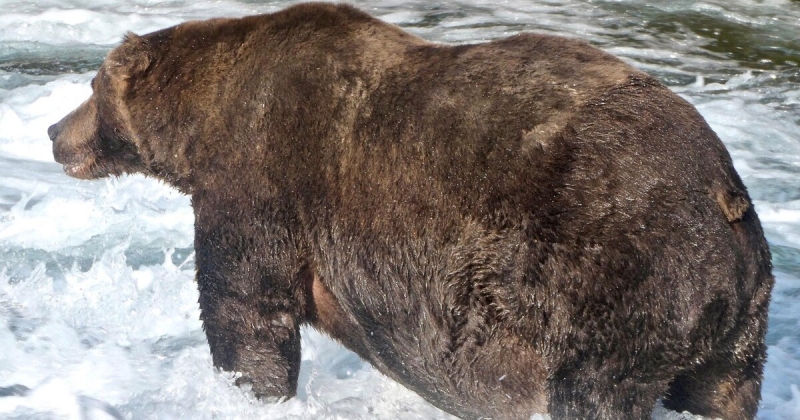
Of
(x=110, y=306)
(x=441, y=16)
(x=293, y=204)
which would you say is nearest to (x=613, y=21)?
(x=441, y=16)

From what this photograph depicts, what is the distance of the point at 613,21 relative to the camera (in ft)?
40.5

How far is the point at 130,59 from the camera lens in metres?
4.56

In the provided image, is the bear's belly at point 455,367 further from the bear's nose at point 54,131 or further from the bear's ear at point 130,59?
the bear's nose at point 54,131

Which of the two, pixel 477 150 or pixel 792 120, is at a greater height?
pixel 477 150

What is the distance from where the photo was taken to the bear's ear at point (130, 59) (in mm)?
4539

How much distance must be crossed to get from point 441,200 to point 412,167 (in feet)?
0.62

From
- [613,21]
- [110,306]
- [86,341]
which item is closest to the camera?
[86,341]

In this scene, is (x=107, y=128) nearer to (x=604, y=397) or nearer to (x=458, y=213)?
(x=458, y=213)

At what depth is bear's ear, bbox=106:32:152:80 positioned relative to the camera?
4.54 meters

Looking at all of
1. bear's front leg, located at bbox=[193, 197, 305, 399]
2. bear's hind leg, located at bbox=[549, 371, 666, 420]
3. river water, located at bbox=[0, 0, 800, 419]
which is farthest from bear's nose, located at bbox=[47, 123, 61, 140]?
bear's hind leg, located at bbox=[549, 371, 666, 420]

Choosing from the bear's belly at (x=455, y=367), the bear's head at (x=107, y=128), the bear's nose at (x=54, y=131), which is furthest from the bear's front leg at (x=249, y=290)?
the bear's nose at (x=54, y=131)

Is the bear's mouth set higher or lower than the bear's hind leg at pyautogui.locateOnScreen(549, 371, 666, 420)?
higher

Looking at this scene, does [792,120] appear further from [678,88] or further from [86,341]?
[86,341]

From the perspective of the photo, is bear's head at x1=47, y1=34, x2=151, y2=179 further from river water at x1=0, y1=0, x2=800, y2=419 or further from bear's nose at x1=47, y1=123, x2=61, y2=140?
river water at x1=0, y1=0, x2=800, y2=419
